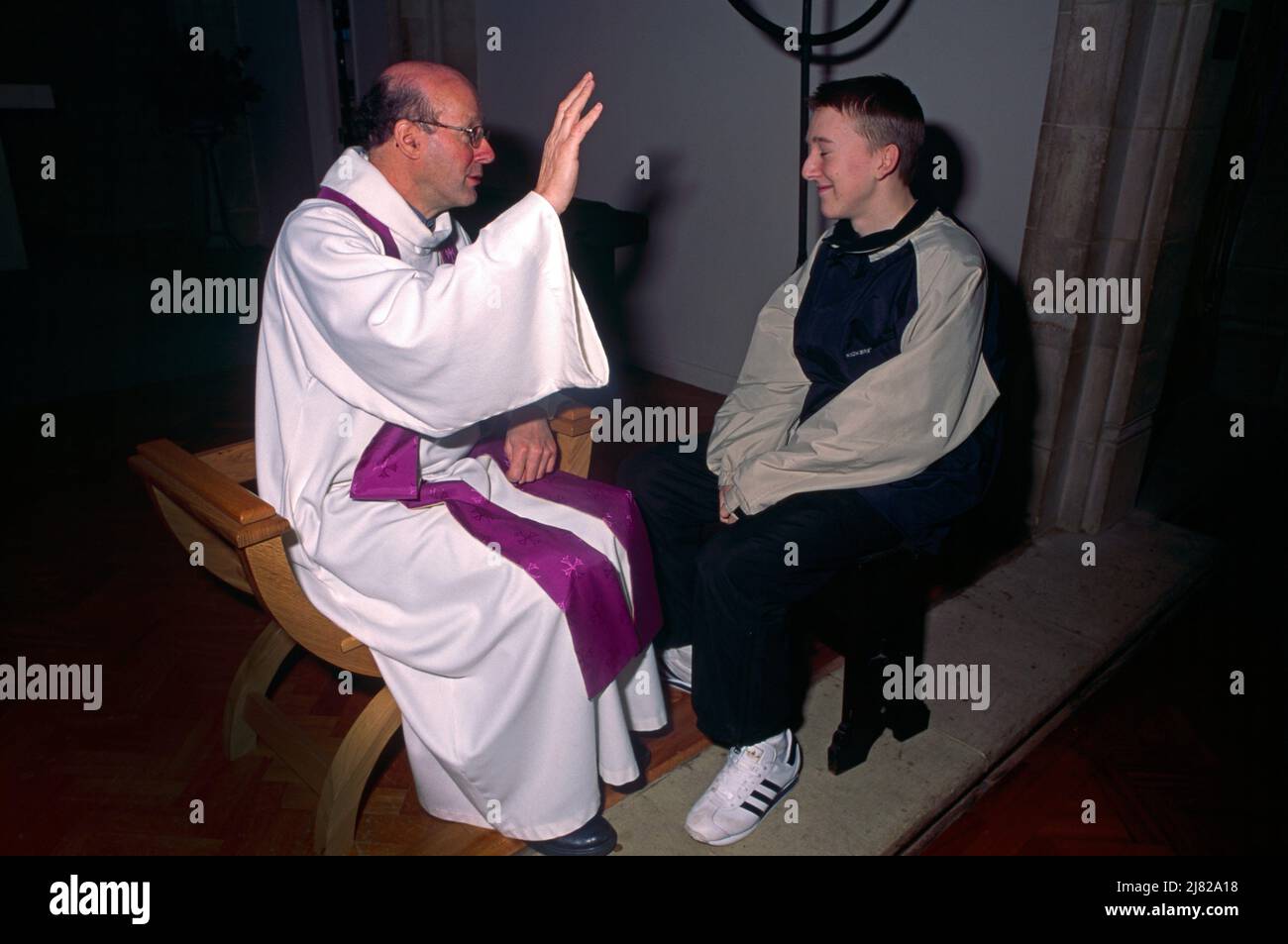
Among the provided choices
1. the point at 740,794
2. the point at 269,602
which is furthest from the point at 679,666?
the point at 269,602

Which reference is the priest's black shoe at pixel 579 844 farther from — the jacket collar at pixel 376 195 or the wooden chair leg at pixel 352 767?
the jacket collar at pixel 376 195

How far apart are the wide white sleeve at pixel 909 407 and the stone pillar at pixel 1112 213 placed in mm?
1084

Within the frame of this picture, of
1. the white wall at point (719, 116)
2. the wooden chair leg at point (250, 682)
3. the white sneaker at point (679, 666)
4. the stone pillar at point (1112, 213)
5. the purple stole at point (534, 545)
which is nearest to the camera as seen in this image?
the purple stole at point (534, 545)

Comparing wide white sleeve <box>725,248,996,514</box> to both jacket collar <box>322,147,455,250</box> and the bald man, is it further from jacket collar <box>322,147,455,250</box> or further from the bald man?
jacket collar <box>322,147,455,250</box>

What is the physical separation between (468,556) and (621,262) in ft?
11.2

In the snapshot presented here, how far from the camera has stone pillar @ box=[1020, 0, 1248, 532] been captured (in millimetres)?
2668

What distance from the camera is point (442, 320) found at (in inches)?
64.1

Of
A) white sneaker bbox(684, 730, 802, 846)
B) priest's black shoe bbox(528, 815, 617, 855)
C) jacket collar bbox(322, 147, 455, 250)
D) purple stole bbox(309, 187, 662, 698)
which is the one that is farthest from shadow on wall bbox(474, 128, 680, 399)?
priest's black shoe bbox(528, 815, 617, 855)

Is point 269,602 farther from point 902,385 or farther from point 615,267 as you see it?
point 615,267

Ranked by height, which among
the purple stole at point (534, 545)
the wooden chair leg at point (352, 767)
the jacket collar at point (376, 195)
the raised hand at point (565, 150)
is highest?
the raised hand at point (565, 150)

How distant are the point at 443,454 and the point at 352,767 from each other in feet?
2.08

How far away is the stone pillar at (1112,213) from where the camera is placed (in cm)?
267

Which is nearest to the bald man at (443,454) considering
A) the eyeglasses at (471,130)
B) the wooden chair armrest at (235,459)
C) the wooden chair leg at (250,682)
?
the eyeglasses at (471,130)

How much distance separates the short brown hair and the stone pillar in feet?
3.26
